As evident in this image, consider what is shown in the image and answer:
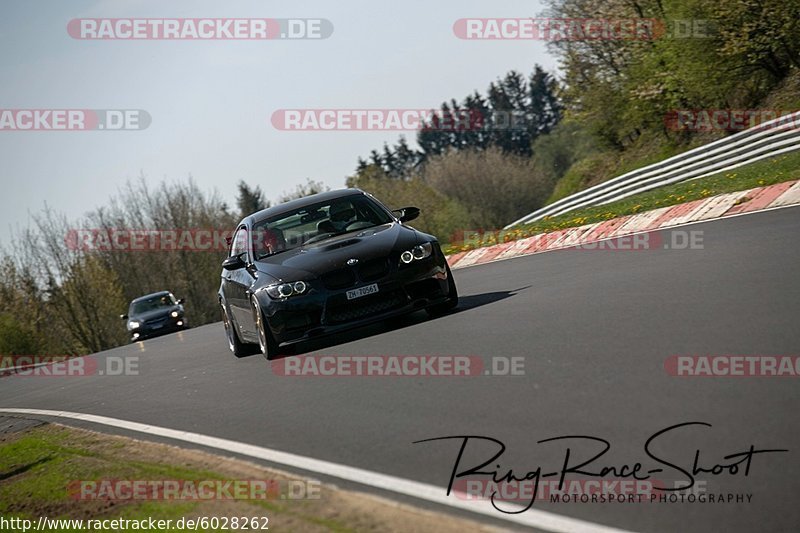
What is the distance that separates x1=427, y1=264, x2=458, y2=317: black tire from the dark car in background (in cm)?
2027

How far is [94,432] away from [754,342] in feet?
19.8

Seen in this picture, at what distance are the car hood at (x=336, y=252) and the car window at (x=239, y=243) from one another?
0.90 meters

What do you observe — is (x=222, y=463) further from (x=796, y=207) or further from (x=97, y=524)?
(x=796, y=207)

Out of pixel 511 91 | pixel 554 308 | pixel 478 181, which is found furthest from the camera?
pixel 511 91

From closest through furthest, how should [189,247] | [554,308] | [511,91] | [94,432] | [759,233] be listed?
1. [94,432]
2. [554,308]
3. [759,233]
4. [189,247]
5. [511,91]

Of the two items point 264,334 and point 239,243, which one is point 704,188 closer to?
point 239,243

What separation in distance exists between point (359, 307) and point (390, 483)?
5711 millimetres

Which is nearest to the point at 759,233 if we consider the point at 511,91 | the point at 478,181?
the point at 478,181

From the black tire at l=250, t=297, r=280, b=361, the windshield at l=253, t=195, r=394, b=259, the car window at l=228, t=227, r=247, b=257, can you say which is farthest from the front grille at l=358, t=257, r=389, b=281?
the car window at l=228, t=227, r=247, b=257

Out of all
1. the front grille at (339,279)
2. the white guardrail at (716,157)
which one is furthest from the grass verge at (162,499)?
the white guardrail at (716,157)

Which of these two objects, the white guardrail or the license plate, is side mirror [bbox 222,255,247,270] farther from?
the white guardrail

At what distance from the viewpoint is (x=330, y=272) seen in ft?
35.9

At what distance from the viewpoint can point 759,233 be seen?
1309cm

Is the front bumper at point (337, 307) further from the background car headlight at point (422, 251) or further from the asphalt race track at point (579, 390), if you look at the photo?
the asphalt race track at point (579, 390)
